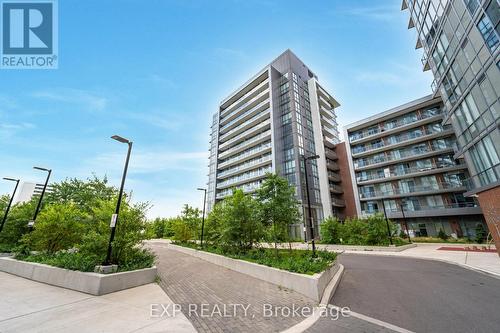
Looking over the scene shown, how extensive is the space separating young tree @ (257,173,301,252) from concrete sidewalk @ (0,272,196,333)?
7.41 m

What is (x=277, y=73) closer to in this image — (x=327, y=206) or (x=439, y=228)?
(x=327, y=206)

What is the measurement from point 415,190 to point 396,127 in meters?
12.0

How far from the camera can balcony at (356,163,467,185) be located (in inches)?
1250

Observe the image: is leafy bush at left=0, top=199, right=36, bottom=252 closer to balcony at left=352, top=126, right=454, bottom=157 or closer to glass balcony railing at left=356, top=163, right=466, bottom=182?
glass balcony railing at left=356, top=163, right=466, bottom=182

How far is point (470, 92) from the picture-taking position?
1605 cm

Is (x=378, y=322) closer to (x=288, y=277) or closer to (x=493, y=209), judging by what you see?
(x=288, y=277)

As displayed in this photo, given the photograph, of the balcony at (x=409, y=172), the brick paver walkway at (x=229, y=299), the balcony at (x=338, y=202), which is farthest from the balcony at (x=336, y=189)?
the brick paver walkway at (x=229, y=299)

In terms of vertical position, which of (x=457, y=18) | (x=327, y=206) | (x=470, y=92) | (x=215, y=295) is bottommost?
(x=215, y=295)

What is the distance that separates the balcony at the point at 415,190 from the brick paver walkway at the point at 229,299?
3656cm

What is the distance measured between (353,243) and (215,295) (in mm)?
23086

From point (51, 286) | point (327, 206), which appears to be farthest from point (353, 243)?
point (51, 286)

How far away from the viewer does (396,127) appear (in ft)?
126

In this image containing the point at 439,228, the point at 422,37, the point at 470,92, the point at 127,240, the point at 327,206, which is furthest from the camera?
the point at 327,206

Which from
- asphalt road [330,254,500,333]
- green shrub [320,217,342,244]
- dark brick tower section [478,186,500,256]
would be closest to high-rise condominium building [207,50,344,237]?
green shrub [320,217,342,244]
